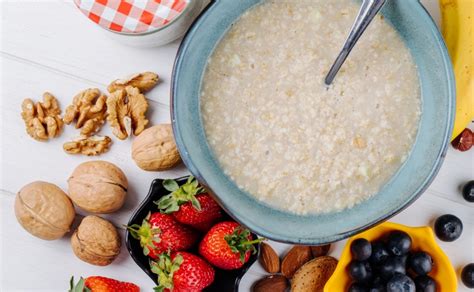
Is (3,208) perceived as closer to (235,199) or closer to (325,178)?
(235,199)

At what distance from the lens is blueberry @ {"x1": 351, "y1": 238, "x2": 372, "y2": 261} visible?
1.41 meters

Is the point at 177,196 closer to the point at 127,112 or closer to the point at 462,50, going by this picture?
the point at 127,112

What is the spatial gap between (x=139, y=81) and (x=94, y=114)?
0.13 meters

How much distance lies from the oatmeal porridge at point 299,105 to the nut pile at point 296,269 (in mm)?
219

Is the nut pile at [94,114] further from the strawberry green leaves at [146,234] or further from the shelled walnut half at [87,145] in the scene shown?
the strawberry green leaves at [146,234]

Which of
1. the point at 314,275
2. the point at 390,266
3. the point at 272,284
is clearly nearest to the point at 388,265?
the point at 390,266

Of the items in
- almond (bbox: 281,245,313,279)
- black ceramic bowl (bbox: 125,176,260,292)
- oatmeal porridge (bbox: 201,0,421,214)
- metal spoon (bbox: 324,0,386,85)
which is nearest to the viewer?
metal spoon (bbox: 324,0,386,85)

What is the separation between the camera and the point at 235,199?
1294mm

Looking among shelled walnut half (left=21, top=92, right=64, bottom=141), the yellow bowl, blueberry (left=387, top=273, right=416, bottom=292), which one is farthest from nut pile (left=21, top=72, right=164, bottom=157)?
blueberry (left=387, top=273, right=416, bottom=292)

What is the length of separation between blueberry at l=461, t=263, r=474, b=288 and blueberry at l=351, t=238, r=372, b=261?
287 mm

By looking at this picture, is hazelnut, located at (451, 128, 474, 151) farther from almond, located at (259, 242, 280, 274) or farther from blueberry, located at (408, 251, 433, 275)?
almond, located at (259, 242, 280, 274)

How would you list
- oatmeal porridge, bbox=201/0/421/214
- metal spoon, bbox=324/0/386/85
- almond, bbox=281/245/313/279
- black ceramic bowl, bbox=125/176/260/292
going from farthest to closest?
almond, bbox=281/245/313/279 < black ceramic bowl, bbox=125/176/260/292 < oatmeal porridge, bbox=201/0/421/214 < metal spoon, bbox=324/0/386/85

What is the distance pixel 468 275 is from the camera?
4.99 feet

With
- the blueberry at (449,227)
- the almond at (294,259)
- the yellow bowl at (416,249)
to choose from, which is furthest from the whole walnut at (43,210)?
the blueberry at (449,227)
